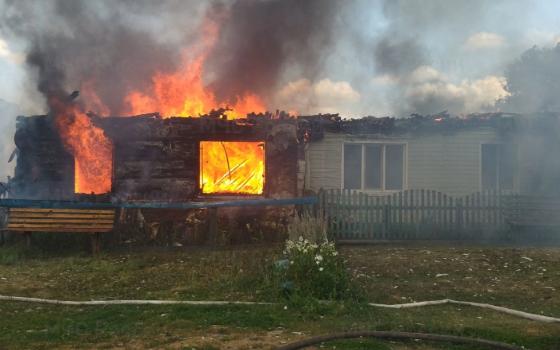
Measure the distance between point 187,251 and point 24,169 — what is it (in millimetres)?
7202

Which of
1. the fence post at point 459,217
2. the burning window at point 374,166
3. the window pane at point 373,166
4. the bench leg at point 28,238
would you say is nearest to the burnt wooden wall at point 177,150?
the burning window at point 374,166

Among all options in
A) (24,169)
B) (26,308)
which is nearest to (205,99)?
(24,169)

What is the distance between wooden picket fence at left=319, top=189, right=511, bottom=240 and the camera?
1251cm

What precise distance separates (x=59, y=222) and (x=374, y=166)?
335 inches

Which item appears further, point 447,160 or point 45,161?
point 45,161

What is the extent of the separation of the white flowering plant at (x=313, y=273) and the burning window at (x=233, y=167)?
716 centimetres

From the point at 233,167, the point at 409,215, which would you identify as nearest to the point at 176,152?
the point at 233,167

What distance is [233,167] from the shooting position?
14.5m

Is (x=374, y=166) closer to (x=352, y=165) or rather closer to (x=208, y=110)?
(x=352, y=165)

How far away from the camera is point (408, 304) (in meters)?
6.68

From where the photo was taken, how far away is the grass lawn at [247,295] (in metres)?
5.31

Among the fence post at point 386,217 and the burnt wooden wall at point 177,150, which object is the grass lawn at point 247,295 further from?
the burnt wooden wall at point 177,150

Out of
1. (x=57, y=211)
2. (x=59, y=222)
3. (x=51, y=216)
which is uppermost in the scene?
(x=57, y=211)

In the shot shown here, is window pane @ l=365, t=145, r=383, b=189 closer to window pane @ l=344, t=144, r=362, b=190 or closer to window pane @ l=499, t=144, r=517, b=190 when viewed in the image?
window pane @ l=344, t=144, r=362, b=190
